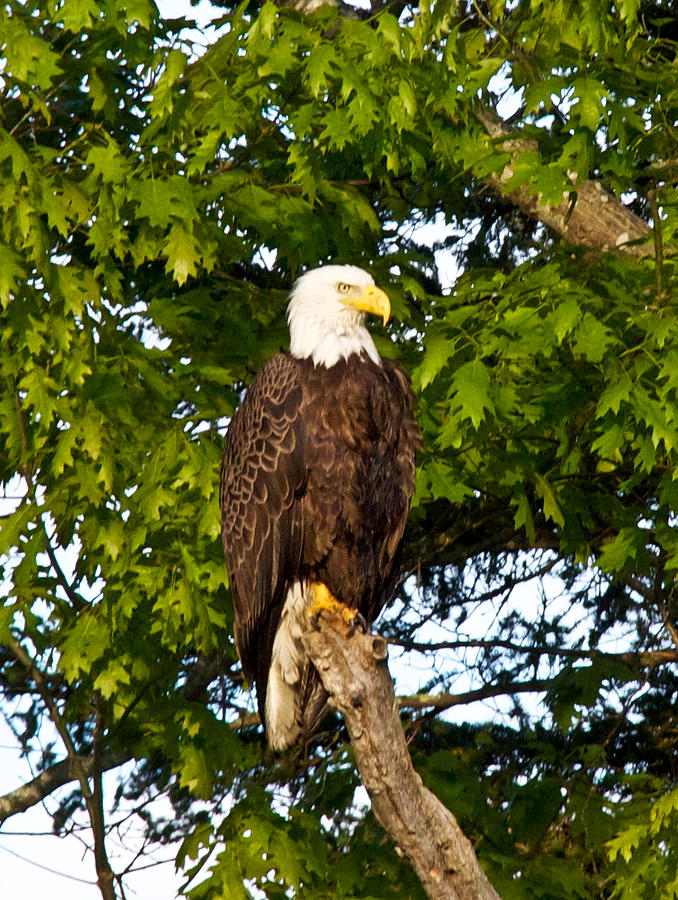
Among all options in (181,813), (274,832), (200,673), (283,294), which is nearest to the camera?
(274,832)

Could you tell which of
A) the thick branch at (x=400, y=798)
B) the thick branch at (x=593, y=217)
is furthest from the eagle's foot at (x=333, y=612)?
the thick branch at (x=593, y=217)

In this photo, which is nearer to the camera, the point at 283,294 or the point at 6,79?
the point at 6,79

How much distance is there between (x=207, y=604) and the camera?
532 cm

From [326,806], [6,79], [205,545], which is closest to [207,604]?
[205,545]

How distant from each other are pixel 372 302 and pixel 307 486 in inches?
32.5

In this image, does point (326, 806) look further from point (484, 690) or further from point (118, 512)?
point (118, 512)

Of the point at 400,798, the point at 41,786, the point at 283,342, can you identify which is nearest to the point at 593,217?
the point at 283,342

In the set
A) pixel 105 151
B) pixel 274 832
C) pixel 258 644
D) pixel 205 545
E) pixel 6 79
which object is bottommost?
pixel 274 832

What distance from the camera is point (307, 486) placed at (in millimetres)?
5027

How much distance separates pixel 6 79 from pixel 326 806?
3.74 meters

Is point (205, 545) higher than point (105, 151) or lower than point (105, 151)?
lower

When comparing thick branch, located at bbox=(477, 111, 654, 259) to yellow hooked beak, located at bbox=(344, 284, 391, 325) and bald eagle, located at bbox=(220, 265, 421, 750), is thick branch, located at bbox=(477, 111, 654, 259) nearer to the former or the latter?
yellow hooked beak, located at bbox=(344, 284, 391, 325)

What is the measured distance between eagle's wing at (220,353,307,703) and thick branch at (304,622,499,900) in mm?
808

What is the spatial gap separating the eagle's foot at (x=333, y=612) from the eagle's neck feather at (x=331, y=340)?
0.94m
